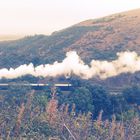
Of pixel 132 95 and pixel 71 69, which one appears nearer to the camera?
pixel 132 95

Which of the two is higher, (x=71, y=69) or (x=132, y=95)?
(x=71, y=69)

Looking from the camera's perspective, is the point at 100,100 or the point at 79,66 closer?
the point at 100,100

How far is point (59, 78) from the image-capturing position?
7594 inches

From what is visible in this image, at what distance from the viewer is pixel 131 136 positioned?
99875mm

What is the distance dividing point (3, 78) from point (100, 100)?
54090mm

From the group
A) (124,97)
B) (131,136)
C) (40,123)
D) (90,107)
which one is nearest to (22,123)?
(40,123)

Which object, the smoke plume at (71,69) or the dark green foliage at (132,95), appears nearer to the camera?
the dark green foliage at (132,95)

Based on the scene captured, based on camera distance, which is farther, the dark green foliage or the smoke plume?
the smoke plume

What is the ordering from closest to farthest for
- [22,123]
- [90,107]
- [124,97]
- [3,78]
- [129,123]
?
1. [22,123]
2. [129,123]
3. [90,107]
4. [124,97]
5. [3,78]

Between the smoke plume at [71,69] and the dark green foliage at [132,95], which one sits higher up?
the smoke plume at [71,69]

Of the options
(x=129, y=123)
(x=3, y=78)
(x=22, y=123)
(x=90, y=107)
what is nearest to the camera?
(x=22, y=123)

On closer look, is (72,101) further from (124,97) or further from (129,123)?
(129,123)

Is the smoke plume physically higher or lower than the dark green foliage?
higher

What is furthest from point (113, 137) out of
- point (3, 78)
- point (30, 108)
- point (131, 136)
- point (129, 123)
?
point (3, 78)
